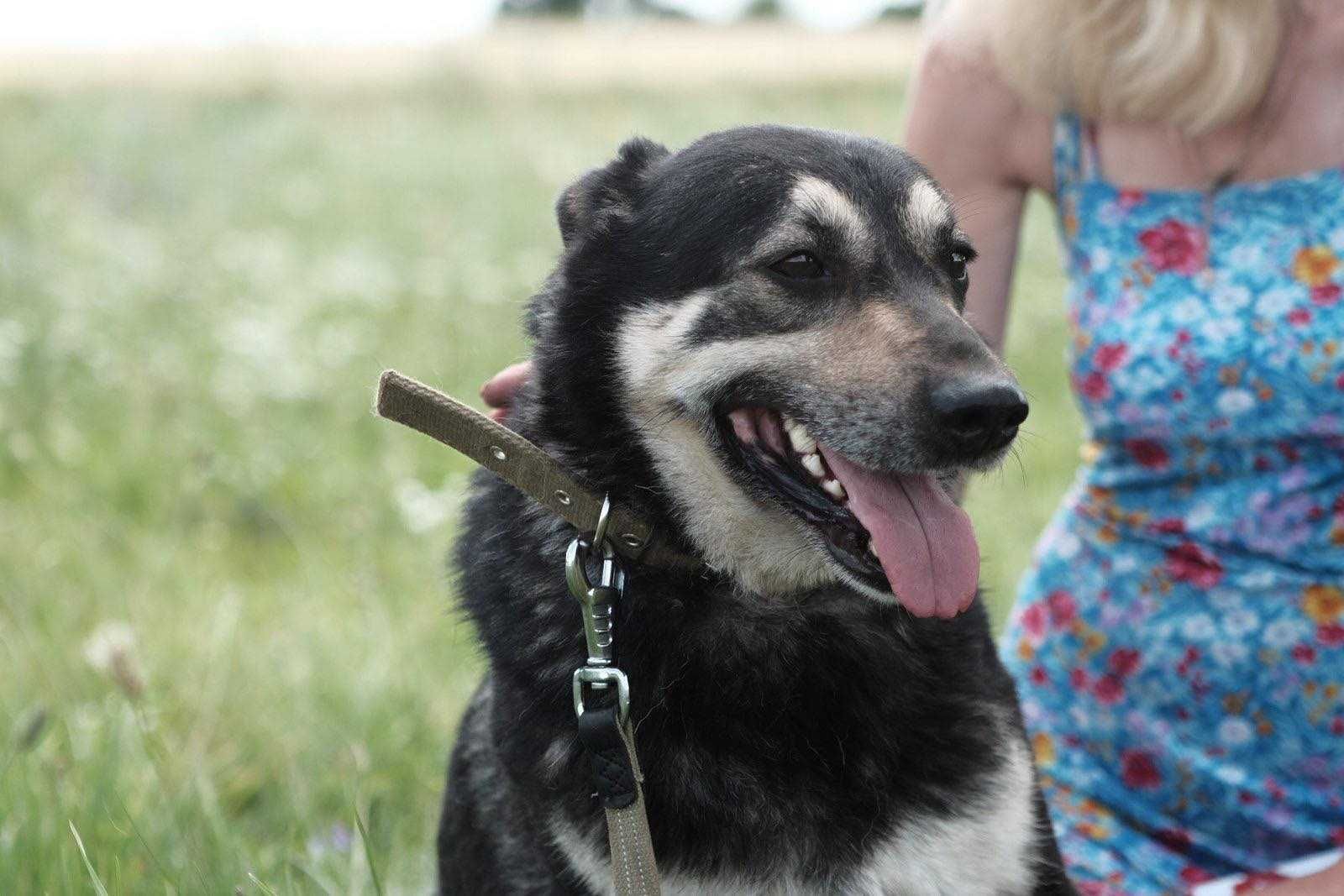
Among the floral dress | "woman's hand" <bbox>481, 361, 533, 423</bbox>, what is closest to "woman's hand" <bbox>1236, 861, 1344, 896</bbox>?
the floral dress

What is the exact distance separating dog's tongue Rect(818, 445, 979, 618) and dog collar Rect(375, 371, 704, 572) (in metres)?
0.30

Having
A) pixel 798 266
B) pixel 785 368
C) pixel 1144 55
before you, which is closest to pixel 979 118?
pixel 1144 55

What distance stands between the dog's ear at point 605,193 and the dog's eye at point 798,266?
0.33 meters

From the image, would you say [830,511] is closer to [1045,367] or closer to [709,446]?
[709,446]

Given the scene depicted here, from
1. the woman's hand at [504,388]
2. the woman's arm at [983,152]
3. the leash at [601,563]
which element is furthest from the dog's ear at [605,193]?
the woman's arm at [983,152]

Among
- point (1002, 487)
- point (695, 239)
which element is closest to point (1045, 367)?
point (1002, 487)

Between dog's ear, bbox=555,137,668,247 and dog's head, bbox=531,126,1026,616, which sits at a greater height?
dog's ear, bbox=555,137,668,247

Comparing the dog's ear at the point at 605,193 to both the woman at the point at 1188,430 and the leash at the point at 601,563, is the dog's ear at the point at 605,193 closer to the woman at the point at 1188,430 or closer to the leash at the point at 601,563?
the leash at the point at 601,563

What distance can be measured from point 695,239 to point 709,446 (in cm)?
36

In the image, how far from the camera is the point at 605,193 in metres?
2.37

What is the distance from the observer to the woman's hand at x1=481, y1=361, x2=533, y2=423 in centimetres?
243

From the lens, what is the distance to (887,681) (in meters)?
2.13

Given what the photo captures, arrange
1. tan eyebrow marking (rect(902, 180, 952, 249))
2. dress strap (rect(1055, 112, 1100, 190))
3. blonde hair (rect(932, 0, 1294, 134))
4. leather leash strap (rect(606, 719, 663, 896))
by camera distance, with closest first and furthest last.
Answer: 1. leather leash strap (rect(606, 719, 663, 896))
2. tan eyebrow marking (rect(902, 180, 952, 249))
3. blonde hair (rect(932, 0, 1294, 134))
4. dress strap (rect(1055, 112, 1100, 190))

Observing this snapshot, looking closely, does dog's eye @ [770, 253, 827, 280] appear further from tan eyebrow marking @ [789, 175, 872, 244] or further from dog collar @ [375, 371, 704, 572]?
dog collar @ [375, 371, 704, 572]
